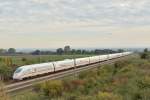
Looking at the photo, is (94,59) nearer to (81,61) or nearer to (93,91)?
(81,61)

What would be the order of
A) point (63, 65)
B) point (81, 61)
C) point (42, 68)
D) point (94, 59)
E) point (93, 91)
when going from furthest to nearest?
point (94, 59)
point (81, 61)
point (63, 65)
point (42, 68)
point (93, 91)

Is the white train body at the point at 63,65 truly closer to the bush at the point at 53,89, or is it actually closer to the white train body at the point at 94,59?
the white train body at the point at 94,59

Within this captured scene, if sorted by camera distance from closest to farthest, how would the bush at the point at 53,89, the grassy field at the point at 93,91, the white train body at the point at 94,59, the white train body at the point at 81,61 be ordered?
the grassy field at the point at 93,91
the bush at the point at 53,89
the white train body at the point at 81,61
the white train body at the point at 94,59

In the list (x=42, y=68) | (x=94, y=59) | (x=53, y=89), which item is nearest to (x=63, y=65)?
(x=42, y=68)

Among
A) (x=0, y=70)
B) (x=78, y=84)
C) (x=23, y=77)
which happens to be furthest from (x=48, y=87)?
(x=0, y=70)

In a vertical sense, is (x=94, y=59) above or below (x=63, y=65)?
below

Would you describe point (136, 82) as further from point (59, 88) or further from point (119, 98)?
point (119, 98)

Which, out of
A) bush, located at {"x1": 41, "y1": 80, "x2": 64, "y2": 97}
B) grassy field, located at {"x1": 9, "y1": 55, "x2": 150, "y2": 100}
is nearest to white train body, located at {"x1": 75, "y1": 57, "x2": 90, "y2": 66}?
grassy field, located at {"x1": 9, "y1": 55, "x2": 150, "y2": 100}

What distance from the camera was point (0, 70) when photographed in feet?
156

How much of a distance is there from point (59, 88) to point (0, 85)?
16.3 metres

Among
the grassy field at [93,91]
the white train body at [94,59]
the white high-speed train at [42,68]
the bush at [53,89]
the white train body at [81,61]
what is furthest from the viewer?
the white train body at [94,59]

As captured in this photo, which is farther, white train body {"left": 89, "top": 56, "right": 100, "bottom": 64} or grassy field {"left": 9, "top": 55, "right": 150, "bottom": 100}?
white train body {"left": 89, "top": 56, "right": 100, "bottom": 64}

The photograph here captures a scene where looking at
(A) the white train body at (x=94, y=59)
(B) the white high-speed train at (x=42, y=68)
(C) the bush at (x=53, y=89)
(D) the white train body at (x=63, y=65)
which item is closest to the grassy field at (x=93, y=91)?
(C) the bush at (x=53, y=89)

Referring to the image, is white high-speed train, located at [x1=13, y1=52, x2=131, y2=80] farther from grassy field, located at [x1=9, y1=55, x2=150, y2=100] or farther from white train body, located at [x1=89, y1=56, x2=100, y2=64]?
grassy field, located at [x1=9, y1=55, x2=150, y2=100]
